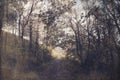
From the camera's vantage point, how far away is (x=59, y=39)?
1071 centimetres

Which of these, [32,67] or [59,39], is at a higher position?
[59,39]

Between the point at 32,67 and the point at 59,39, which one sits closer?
the point at 32,67

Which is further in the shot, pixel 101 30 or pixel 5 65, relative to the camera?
A: pixel 101 30

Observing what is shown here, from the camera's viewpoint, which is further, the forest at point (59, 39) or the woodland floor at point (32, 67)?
the forest at point (59, 39)

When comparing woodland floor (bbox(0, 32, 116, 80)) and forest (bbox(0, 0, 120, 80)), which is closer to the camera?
woodland floor (bbox(0, 32, 116, 80))

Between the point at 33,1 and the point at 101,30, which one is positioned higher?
the point at 33,1

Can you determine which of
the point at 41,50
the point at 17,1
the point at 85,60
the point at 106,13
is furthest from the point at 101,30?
the point at 17,1

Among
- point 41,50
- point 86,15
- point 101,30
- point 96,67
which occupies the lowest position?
point 96,67

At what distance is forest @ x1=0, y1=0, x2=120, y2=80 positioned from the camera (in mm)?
10117

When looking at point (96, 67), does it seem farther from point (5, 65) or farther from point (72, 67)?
point (5, 65)

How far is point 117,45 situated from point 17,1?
4883 mm

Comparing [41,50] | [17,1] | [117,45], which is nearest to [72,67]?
[41,50]

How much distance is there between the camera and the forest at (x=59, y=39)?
10.1 m

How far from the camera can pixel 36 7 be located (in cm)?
1099
